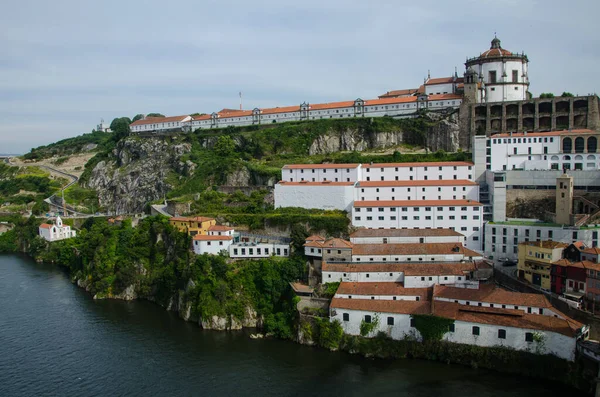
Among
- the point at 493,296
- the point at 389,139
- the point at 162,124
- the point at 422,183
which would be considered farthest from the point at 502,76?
the point at 162,124

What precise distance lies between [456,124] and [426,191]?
1577 cm

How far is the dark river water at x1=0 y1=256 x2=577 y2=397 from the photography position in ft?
77.6

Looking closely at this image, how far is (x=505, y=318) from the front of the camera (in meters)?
25.4

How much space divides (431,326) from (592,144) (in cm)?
2464

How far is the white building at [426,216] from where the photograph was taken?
118 feet

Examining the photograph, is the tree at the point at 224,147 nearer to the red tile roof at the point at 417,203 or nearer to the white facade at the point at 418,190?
the white facade at the point at 418,190

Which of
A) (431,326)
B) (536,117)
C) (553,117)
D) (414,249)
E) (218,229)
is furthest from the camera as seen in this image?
(536,117)

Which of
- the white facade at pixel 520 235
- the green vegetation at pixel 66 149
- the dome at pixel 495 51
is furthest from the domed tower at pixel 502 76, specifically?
the green vegetation at pixel 66 149

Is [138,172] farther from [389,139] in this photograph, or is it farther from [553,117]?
[553,117]

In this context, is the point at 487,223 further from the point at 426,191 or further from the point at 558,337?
the point at 558,337

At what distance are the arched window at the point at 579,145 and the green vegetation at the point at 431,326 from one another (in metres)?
23.2

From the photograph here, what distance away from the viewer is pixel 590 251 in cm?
2791

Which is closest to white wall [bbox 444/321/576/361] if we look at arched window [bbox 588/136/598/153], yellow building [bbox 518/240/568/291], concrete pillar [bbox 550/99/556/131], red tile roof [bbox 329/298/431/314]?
red tile roof [bbox 329/298/431/314]

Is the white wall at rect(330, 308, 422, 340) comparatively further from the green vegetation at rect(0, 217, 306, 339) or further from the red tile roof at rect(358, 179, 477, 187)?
the red tile roof at rect(358, 179, 477, 187)
